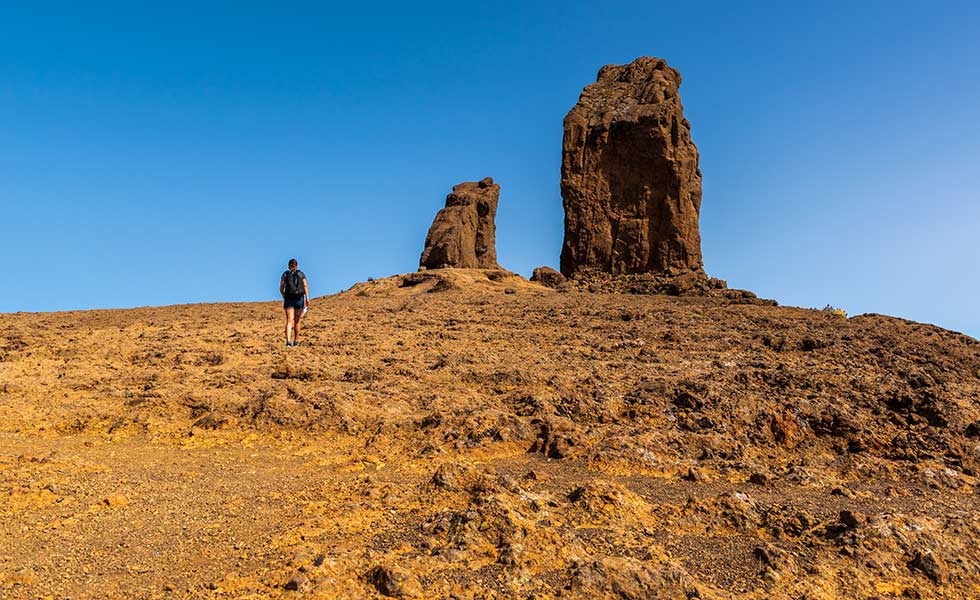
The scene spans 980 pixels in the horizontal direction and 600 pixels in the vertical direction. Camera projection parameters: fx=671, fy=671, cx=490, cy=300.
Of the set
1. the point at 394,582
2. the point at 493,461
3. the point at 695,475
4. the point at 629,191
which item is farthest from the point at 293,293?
→ the point at 629,191

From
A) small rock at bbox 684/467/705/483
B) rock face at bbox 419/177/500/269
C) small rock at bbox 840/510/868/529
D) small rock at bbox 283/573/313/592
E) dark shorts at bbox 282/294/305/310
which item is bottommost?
small rock at bbox 283/573/313/592

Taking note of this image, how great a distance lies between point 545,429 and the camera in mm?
7246

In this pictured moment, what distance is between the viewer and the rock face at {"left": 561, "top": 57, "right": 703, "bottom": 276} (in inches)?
778

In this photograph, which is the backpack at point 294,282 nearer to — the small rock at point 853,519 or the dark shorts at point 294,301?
the dark shorts at point 294,301

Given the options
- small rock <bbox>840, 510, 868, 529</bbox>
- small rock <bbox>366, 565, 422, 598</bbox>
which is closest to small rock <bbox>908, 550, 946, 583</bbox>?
small rock <bbox>840, 510, 868, 529</bbox>

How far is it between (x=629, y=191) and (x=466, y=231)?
24.4ft

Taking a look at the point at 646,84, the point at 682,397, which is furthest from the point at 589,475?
the point at 646,84

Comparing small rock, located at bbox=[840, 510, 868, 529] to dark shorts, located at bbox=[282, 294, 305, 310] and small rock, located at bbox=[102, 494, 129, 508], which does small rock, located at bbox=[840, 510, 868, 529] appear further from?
dark shorts, located at bbox=[282, 294, 305, 310]

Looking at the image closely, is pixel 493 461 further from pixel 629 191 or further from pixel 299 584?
pixel 629 191

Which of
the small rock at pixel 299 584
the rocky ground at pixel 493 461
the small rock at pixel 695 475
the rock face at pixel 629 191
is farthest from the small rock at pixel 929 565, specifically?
the rock face at pixel 629 191

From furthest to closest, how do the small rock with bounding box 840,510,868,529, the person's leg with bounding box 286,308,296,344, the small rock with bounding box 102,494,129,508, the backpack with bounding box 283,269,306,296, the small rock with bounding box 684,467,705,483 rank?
the person's leg with bounding box 286,308,296,344, the backpack with bounding box 283,269,306,296, the small rock with bounding box 684,467,705,483, the small rock with bounding box 102,494,129,508, the small rock with bounding box 840,510,868,529

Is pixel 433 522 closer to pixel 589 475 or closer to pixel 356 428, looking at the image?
pixel 589 475

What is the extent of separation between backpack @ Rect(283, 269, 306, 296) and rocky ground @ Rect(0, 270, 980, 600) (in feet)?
3.15

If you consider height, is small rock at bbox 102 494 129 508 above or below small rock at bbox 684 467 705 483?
below
